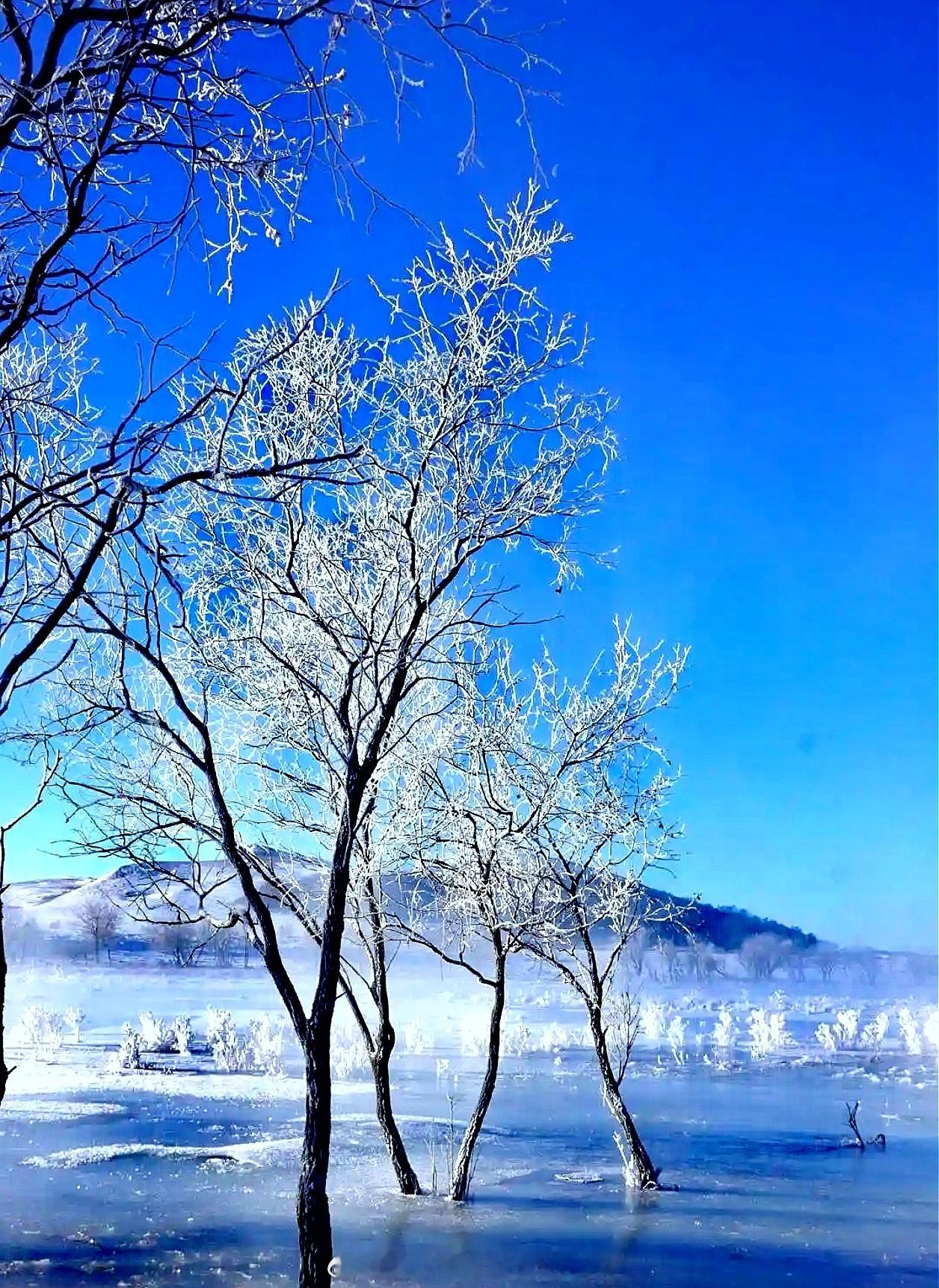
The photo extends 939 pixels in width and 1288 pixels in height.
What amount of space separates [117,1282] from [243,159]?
6058 mm

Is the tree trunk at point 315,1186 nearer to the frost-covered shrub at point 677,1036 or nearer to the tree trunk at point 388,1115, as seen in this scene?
the tree trunk at point 388,1115

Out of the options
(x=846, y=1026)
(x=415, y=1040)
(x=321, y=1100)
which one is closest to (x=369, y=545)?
(x=321, y=1100)

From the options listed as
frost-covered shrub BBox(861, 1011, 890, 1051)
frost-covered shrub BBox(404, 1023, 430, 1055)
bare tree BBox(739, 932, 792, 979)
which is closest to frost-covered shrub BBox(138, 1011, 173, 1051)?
frost-covered shrub BBox(404, 1023, 430, 1055)

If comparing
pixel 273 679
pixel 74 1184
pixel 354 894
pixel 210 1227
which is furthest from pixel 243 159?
pixel 74 1184

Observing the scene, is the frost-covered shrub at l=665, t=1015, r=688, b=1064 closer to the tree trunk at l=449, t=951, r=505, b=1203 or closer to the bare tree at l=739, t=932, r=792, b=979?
the bare tree at l=739, t=932, r=792, b=979

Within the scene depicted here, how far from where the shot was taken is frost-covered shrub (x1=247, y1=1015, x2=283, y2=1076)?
38.1ft

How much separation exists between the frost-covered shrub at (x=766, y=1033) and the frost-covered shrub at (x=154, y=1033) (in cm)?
803

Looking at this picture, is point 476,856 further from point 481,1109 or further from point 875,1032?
point 875,1032

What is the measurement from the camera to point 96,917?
11656 mm

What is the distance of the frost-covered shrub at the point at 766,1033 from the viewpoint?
14.0 m

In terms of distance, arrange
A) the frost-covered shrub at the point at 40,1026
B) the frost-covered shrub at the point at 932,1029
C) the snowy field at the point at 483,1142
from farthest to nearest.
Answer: the frost-covered shrub at the point at 932,1029, the frost-covered shrub at the point at 40,1026, the snowy field at the point at 483,1142

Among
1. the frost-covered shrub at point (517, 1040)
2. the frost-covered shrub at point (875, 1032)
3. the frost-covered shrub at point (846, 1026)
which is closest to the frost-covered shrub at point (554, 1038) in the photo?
the frost-covered shrub at point (517, 1040)

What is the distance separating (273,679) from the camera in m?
5.87

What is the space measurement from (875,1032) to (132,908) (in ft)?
40.1
